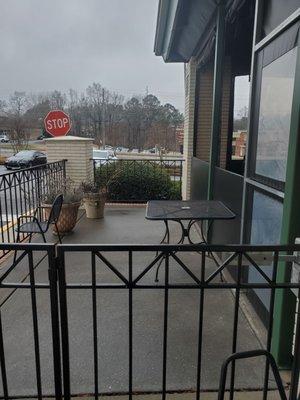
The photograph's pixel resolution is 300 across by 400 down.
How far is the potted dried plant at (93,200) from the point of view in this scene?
606 centimetres

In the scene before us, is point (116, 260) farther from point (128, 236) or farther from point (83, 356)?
point (83, 356)

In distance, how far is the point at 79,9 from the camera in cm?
1388

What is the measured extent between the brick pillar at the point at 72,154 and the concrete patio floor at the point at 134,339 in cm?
359

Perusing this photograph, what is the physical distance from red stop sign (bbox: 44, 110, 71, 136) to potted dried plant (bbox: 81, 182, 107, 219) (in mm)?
2299

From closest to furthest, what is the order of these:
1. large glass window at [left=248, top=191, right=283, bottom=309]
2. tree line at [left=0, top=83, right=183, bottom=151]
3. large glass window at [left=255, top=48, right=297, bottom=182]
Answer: large glass window at [left=255, top=48, right=297, bottom=182] < large glass window at [left=248, top=191, right=283, bottom=309] < tree line at [left=0, top=83, right=183, bottom=151]

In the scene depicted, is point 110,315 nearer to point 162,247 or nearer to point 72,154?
point 162,247

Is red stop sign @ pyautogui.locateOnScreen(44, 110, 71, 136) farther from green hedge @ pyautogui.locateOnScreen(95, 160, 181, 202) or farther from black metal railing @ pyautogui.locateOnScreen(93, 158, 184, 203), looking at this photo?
Answer: green hedge @ pyautogui.locateOnScreen(95, 160, 181, 202)

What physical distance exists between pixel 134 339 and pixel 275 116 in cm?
192

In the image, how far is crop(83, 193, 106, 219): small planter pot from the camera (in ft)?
19.8

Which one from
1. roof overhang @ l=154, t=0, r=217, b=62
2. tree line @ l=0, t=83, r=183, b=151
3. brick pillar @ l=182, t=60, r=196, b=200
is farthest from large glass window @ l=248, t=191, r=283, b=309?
tree line @ l=0, t=83, r=183, b=151

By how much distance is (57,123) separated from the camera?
7.83 meters

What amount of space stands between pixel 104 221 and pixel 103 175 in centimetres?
213

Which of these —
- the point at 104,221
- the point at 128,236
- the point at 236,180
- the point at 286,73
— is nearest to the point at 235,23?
the point at 236,180

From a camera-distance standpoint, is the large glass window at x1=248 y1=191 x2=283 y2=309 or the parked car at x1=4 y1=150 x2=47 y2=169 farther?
the parked car at x1=4 y1=150 x2=47 y2=169
